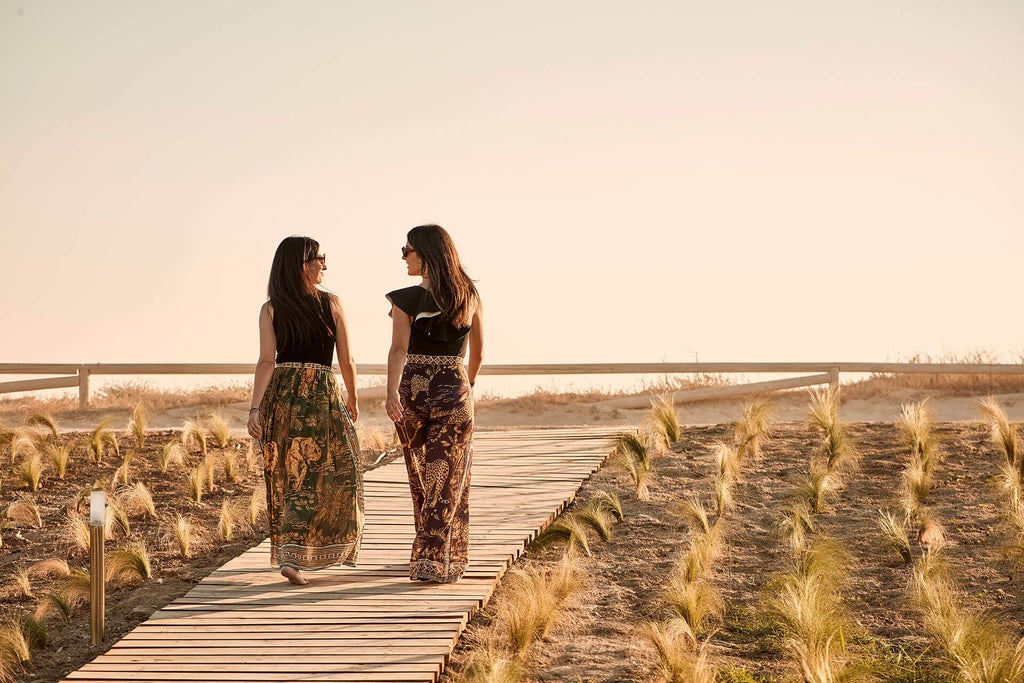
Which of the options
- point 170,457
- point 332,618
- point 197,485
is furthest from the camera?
point 170,457

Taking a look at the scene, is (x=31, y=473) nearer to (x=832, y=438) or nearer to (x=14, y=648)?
(x=14, y=648)

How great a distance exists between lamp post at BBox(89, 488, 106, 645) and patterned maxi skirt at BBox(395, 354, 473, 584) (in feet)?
5.55

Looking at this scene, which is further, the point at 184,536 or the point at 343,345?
the point at 184,536

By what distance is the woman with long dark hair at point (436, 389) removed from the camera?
6531 millimetres

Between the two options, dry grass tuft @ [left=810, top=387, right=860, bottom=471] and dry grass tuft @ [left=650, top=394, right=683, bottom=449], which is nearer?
dry grass tuft @ [left=810, top=387, right=860, bottom=471]

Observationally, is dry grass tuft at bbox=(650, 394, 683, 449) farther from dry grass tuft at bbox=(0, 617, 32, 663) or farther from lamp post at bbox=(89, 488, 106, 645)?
Result: dry grass tuft at bbox=(0, 617, 32, 663)

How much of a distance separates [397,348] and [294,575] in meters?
1.51

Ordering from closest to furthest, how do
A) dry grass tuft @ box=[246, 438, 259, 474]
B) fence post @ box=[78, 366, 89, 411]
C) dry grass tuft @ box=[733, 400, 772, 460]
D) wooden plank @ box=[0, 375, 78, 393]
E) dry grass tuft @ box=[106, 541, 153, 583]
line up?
dry grass tuft @ box=[106, 541, 153, 583] → dry grass tuft @ box=[733, 400, 772, 460] → dry grass tuft @ box=[246, 438, 259, 474] → fence post @ box=[78, 366, 89, 411] → wooden plank @ box=[0, 375, 78, 393]

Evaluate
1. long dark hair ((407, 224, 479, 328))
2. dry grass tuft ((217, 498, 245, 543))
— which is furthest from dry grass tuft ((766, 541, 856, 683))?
dry grass tuft ((217, 498, 245, 543))

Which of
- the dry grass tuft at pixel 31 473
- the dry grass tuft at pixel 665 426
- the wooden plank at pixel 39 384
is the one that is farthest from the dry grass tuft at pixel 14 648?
the wooden plank at pixel 39 384

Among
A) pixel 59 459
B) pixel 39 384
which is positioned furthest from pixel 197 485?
pixel 39 384

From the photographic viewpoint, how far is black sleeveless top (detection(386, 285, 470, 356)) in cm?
656

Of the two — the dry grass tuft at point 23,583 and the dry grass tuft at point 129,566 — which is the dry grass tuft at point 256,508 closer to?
the dry grass tuft at point 129,566

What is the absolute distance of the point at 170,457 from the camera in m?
11.4
